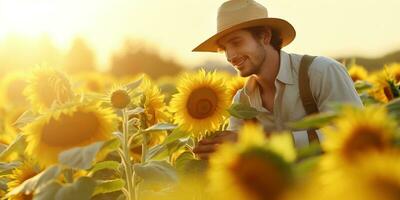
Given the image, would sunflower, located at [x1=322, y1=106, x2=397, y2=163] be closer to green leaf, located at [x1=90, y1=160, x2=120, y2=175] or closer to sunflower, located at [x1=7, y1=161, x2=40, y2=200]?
green leaf, located at [x1=90, y1=160, x2=120, y2=175]

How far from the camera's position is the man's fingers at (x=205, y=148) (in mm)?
2795

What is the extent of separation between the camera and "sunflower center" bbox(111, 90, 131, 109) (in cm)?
265

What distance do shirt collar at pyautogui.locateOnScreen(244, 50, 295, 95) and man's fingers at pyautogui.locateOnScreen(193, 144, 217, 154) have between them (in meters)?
1.24

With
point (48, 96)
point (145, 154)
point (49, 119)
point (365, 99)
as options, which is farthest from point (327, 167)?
point (365, 99)

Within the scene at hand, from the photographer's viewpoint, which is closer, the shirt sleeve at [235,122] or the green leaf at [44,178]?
the green leaf at [44,178]

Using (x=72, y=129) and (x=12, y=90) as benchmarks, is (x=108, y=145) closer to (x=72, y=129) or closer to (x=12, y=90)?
(x=72, y=129)

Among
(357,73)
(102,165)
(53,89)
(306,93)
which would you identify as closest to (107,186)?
(102,165)

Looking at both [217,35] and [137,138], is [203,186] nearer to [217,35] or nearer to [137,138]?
[137,138]

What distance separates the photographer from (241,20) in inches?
161

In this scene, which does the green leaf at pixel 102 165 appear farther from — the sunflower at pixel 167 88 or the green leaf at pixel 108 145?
the sunflower at pixel 167 88

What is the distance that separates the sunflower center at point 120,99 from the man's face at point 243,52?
4.39 ft

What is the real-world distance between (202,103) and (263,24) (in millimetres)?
1348

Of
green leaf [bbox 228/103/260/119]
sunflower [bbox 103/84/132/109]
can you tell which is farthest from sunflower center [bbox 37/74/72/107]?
green leaf [bbox 228/103/260/119]

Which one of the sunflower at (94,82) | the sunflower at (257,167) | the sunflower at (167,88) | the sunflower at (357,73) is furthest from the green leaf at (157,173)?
the sunflower at (94,82)
